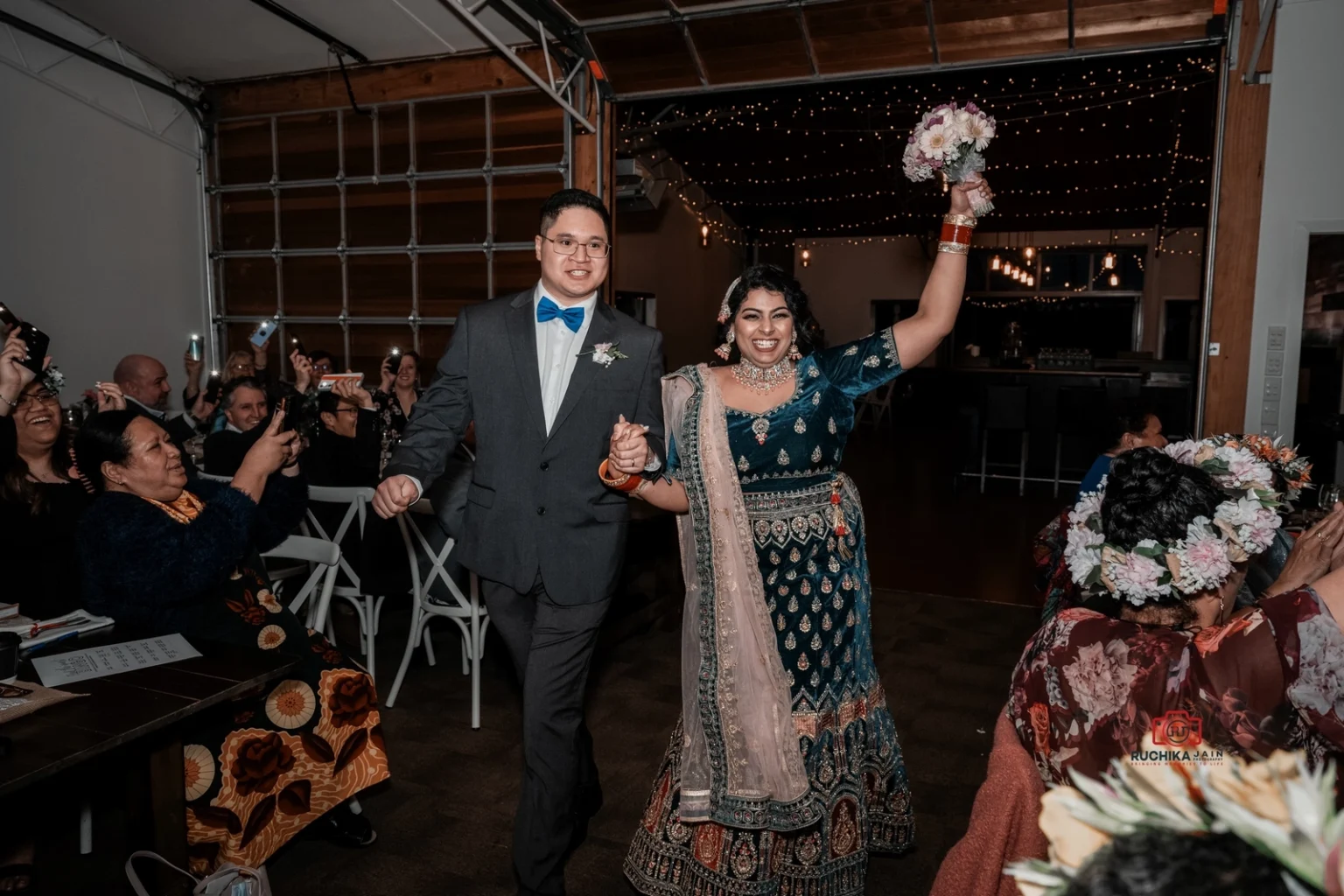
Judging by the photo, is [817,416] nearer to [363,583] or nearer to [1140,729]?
[1140,729]

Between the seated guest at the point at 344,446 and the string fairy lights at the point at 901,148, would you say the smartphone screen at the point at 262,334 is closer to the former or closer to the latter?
the seated guest at the point at 344,446

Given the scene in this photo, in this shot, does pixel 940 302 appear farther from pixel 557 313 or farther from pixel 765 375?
pixel 557 313

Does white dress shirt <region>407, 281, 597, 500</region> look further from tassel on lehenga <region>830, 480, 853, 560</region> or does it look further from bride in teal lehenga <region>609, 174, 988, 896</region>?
tassel on lehenga <region>830, 480, 853, 560</region>

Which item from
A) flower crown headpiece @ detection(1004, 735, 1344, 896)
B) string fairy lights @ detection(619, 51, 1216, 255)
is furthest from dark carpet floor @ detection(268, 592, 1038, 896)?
string fairy lights @ detection(619, 51, 1216, 255)

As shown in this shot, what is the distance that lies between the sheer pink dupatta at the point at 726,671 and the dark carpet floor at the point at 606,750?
0.43 metres

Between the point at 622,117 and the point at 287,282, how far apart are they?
330 centimetres

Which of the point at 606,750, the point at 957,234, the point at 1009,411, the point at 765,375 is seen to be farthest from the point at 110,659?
the point at 1009,411

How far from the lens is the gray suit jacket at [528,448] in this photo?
2.21 m

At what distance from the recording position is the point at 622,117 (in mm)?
8445

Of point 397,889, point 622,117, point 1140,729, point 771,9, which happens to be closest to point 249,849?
point 397,889

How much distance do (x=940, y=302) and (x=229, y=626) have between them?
195 centimetres

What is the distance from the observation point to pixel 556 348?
233 cm

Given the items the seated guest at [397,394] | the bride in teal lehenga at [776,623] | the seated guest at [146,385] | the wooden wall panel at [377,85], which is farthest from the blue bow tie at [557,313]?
the wooden wall panel at [377,85]

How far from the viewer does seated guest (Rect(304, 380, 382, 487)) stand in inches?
163
